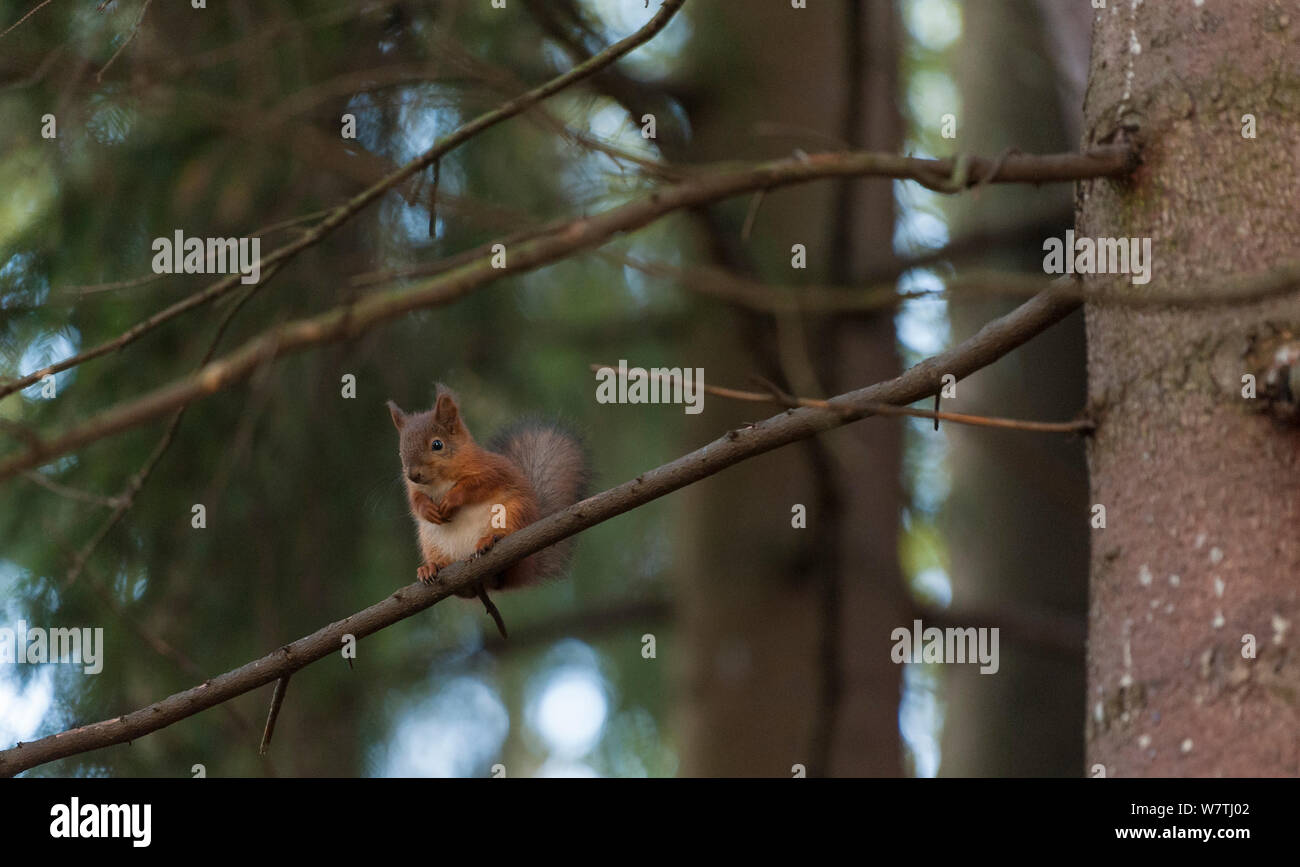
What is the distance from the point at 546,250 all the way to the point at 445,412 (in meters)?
1.33

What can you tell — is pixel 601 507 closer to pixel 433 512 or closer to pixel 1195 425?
pixel 1195 425

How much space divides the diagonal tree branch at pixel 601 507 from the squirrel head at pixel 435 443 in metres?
0.91

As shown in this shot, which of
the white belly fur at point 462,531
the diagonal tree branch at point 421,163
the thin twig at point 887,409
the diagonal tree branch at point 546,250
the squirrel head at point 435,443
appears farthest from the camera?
the squirrel head at point 435,443

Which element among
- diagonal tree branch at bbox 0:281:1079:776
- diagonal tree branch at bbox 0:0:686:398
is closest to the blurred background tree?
diagonal tree branch at bbox 0:0:686:398

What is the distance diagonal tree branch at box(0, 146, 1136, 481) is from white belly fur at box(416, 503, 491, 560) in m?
0.91

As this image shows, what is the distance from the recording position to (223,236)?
3.57 metres

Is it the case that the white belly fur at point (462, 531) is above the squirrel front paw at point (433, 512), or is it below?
below

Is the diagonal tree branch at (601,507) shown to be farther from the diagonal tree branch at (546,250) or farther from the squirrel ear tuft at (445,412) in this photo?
the squirrel ear tuft at (445,412)

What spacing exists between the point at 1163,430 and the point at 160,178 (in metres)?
2.91

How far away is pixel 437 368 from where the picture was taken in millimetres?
3971

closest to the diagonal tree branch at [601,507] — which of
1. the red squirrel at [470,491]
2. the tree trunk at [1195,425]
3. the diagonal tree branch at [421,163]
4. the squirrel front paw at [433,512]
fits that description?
the tree trunk at [1195,425]

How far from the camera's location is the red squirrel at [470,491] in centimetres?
265

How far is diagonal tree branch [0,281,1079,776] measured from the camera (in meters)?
1.65
